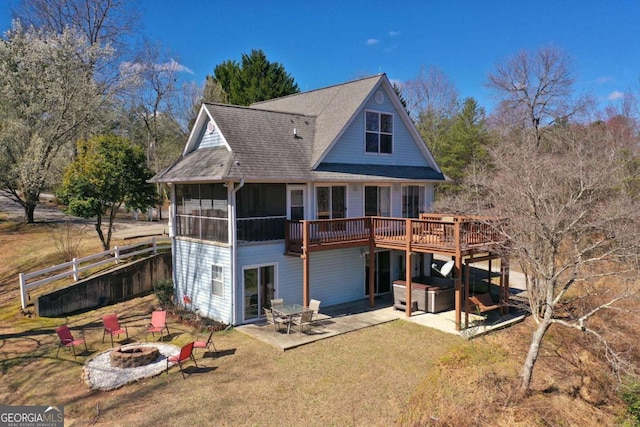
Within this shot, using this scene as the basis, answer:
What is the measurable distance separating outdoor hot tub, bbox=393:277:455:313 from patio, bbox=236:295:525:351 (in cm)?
24

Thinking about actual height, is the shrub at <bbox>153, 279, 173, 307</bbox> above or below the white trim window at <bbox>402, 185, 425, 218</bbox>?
below

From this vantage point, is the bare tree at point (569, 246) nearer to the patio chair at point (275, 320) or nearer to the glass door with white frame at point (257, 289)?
the patio chair at point (275, 320)

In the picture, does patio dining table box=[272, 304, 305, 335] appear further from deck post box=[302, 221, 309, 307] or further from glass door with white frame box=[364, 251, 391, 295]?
glass door with white frame box=[364, 251, 391, 295]

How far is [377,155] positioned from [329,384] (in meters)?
11.9

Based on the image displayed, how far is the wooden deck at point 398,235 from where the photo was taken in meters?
14.9

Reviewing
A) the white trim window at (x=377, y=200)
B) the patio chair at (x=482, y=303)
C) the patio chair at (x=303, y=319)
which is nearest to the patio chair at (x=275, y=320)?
the patio chair at (x=303, y=319)

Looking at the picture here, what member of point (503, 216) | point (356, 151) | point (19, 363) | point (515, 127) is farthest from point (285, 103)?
point (515, 127)

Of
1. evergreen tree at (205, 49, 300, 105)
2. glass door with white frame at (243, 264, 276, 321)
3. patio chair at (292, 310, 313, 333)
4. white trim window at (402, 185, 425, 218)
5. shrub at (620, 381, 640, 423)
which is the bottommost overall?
shrub at (620, 381, 640, 423)

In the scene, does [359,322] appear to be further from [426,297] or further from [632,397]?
[632,397]

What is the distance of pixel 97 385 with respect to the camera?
10547 mm

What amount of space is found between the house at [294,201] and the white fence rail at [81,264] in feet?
11.0

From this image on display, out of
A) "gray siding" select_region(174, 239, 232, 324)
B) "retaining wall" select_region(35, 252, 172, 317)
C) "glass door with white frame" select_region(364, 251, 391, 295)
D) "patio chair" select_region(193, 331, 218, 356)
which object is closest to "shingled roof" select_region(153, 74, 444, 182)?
"gray siding" select_region(174, 239, 232, 324)

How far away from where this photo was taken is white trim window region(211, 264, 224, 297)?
15682 mm

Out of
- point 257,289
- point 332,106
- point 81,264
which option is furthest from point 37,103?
point 257,289
